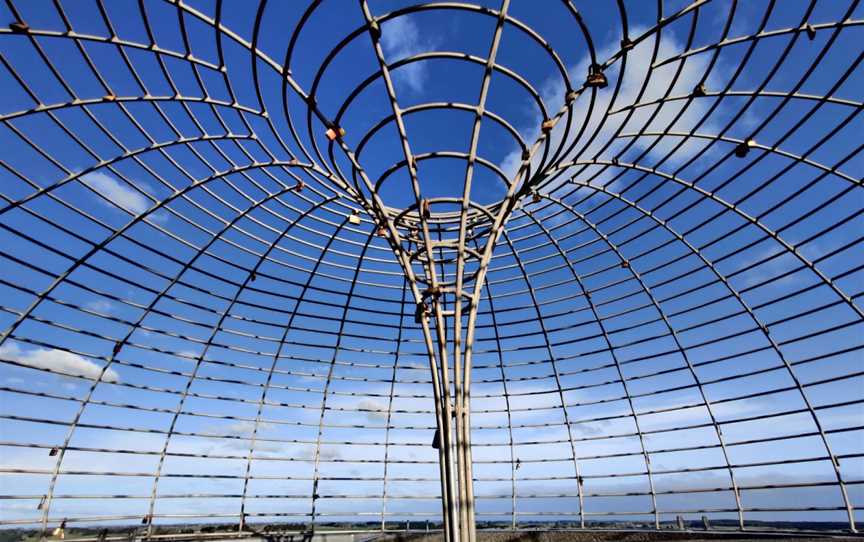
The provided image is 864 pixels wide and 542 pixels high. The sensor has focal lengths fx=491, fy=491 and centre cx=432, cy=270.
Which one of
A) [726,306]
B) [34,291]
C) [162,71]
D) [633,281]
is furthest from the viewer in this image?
[633,281]

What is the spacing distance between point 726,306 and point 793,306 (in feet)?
9.29

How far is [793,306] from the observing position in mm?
22000

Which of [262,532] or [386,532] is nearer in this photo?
[262,532]

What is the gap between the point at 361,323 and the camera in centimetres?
3028

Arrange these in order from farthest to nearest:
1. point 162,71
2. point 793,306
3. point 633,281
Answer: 1. point 633,281
2. point 793,306
3. point 162,71

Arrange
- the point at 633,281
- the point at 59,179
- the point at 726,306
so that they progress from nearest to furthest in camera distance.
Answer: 1. the point at 59,179
2. the point at 726,306
3. the point at 633,281

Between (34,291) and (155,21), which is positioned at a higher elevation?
(155,21)

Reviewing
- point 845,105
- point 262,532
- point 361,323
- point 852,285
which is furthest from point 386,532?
point 845,105

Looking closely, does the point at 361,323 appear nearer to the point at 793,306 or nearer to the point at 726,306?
the point at 726,306

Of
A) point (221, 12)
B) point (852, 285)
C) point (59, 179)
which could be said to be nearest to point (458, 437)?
point (221, 12)

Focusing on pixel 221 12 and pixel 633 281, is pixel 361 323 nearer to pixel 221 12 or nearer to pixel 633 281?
pixel 633 281

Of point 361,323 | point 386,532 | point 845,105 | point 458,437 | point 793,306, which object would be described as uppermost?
point 845,105

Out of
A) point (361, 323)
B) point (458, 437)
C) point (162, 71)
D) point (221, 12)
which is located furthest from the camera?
point (361, 323)

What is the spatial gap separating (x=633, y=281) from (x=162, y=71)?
2351 centimetres
